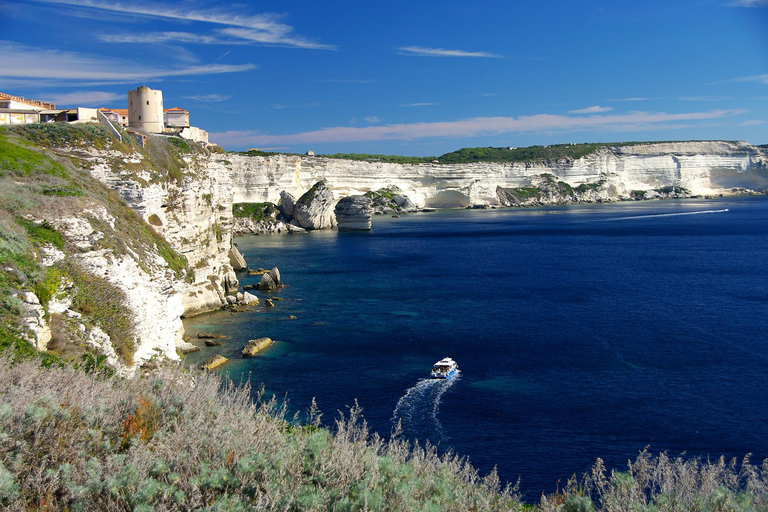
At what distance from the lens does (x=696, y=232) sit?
78.4 meters

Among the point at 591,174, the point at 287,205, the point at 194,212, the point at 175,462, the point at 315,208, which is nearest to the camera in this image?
the point at 175,462

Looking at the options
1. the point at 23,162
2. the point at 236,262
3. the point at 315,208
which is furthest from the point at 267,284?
the point at 315,208

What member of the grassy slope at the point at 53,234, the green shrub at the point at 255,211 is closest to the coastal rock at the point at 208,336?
the grassy slope at the point at 53,234

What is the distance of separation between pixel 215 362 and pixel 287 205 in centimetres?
→ 7543

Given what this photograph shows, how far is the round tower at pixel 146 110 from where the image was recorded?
Result: 37812 mm

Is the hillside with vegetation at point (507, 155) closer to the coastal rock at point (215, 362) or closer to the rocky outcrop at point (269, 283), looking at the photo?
the rocky outcrop at point (269, 283)

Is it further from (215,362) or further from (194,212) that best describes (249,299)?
(215,362)

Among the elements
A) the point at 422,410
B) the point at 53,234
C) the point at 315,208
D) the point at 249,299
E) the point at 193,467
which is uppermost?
the point at 315,208

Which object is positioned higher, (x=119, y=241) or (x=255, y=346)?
(x=119, y=241)

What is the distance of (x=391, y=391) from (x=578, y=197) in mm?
144708

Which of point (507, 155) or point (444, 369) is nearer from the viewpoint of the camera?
point (444, 369)

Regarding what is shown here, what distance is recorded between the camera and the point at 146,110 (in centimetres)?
3853

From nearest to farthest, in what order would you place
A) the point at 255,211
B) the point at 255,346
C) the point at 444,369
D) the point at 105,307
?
the point at 105,307 < the point at 444,369 < the point at 255,346 < the point at 255,211

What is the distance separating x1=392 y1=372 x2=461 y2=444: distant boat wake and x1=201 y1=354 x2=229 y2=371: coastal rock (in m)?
8.54
